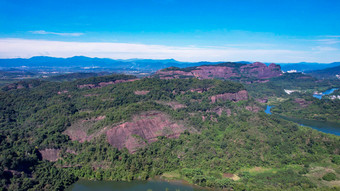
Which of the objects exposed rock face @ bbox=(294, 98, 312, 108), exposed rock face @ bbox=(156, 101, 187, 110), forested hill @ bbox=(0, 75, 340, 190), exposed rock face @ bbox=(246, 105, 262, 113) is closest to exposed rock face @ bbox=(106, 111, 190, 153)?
forested hill @ bbox=(0, 75, 340, 190)

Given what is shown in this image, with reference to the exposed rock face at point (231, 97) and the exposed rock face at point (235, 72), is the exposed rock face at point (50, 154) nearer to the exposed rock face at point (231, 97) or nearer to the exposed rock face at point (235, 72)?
the exposed rock face at point (231, 97)

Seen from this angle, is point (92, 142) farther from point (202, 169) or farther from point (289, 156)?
point (289, 156)

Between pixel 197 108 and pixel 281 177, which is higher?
pixel 197 108

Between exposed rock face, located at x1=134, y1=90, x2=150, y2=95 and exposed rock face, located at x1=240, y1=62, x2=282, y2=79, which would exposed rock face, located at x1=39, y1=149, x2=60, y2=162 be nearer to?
exposed rock face, located at x1=134, y1=90, x2=150, y2=95

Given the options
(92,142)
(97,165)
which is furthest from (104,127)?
(97,165)

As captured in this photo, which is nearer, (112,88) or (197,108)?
(197,108)

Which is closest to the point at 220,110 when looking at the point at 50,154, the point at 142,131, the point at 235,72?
the point at 142,131
